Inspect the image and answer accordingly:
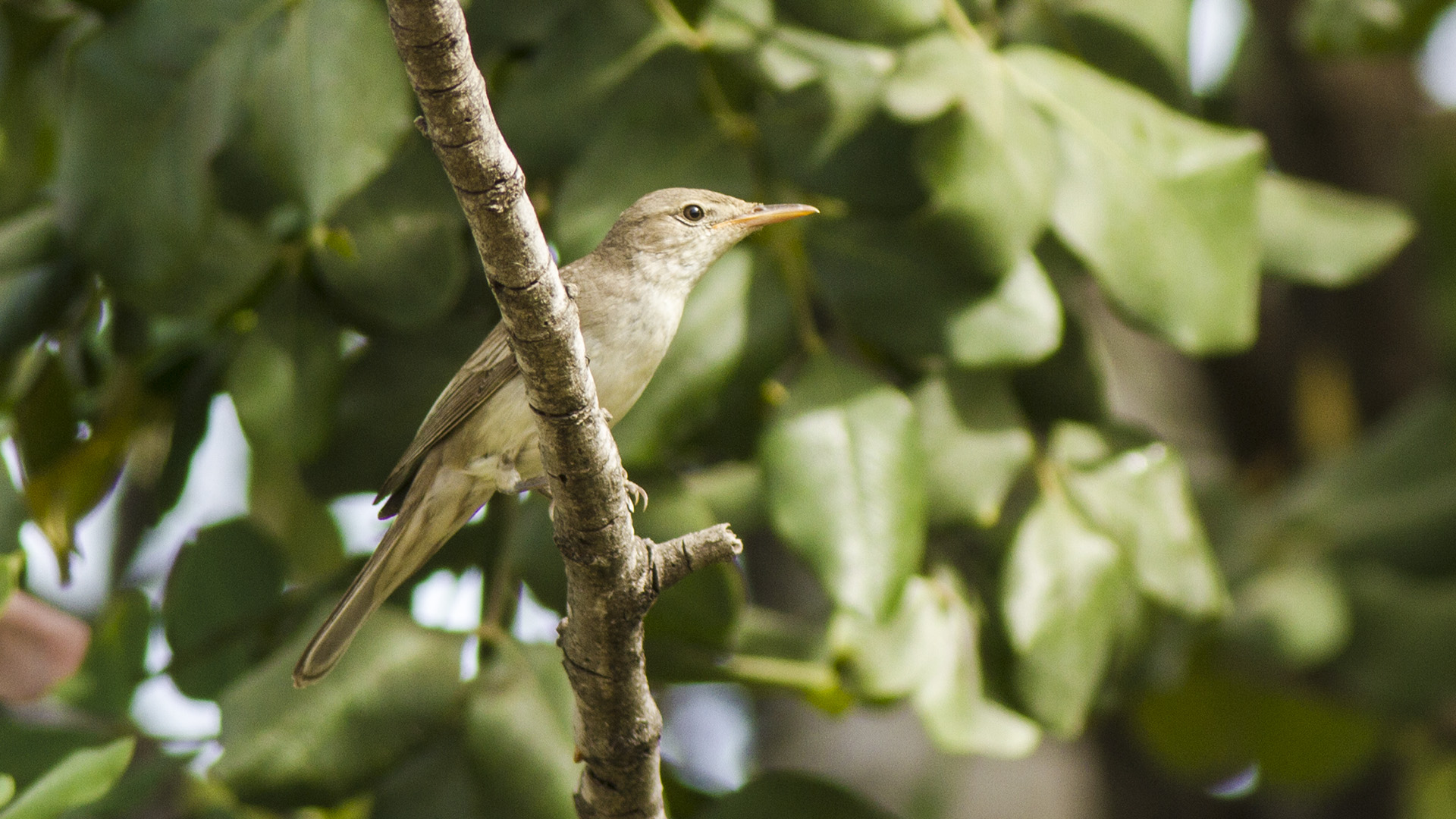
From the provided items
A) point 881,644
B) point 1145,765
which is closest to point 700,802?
point 881,644

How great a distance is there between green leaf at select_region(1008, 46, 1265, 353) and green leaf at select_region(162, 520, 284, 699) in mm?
1795

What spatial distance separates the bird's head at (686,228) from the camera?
2242mm

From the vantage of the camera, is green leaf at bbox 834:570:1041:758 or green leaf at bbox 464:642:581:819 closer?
green leaf at bbox 464:642:581:819

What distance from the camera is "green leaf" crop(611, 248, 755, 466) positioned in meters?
2.29

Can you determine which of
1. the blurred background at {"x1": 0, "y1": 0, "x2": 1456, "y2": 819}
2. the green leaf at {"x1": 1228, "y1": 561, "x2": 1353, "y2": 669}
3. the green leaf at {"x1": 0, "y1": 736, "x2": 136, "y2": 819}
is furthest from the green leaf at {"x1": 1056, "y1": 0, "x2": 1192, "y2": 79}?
the green leaf at {"x1": 0, "y1": 736, "x2": 136, "y2": 819}

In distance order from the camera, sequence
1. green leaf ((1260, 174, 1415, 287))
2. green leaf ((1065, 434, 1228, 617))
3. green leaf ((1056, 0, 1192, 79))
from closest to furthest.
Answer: green leaf ((1065, 434, 1228, 617))
green leaf ((1056, 0, 1192, 79))
green leaf ((1260, 174, 1415, 287))

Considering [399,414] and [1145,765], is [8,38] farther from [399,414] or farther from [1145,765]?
[1145,765]

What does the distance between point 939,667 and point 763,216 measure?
0.94 meters

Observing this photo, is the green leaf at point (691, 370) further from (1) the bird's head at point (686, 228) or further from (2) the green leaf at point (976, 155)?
(2) the green leaf at point (976, 155)

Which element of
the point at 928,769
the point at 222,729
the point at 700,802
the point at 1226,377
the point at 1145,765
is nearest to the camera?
the point at 222,729

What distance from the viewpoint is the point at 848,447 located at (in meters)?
2.29

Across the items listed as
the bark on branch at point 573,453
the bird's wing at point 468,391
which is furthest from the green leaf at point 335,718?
the bark on branch at point 573,453

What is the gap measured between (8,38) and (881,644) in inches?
83.7

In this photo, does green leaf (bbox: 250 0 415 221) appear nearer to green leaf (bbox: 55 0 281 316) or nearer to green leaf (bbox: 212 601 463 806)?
green leaf (bbox: 55 0 281 316)
